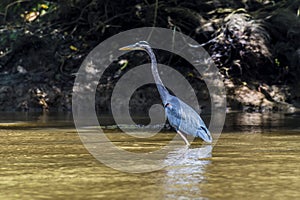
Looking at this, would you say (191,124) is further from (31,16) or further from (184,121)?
(31,16)

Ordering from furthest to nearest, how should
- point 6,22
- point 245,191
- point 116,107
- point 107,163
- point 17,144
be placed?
point 6,22
point 116,107
point 17,144
point 107,163
point 245,191

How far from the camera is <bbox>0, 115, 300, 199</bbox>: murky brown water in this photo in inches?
118

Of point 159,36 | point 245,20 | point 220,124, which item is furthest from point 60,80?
point 220,124

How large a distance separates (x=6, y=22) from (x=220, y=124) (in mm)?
8207

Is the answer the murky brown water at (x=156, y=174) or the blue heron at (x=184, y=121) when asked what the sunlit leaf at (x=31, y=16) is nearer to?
the blue heron at (x=184, y=121)

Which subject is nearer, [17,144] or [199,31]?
[17,144]

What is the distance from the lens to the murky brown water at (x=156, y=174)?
299cm

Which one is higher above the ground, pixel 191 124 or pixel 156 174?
pixel 191 124

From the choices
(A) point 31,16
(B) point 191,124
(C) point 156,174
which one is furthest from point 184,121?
(A) point 31,16

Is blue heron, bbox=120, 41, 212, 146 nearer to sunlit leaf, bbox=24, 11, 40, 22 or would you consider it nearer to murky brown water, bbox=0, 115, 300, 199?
murky brown water, bbox=0, 115, 300, 199

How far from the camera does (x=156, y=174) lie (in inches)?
142

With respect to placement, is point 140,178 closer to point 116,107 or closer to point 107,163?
point 107,163

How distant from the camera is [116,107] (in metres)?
12.1

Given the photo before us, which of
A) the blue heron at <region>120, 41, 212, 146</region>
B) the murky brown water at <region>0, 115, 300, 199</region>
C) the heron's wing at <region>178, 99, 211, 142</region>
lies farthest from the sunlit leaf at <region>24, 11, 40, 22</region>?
the murky brown water at <region>0, 115, 300, 199</region>
